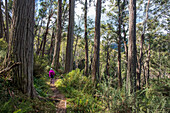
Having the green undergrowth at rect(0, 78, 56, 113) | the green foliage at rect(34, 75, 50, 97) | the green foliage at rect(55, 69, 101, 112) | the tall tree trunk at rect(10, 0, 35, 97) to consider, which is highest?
the tall tree trunk at rect(10, 0, 35, 97)

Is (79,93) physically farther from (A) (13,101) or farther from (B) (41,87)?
(A) (13,101)

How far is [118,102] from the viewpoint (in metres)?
3.45

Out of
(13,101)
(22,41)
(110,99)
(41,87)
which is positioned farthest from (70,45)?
(13,101)

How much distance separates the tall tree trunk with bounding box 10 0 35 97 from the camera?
3087mm

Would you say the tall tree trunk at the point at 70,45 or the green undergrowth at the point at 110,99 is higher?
the tall tree trunk at the point at 70,45

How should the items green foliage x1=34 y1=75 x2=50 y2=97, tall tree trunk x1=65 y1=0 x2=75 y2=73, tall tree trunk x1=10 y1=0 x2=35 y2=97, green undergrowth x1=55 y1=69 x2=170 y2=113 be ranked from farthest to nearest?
1. tall tree trunk x1=65 y1=0 x2=75 y2=73
2. green foliage x1=34 y1=75 x2=50 y2=97
3. green undergrowth x1=55 y1=69 x2=170 y2=113
4. tall tree trunk x1=10 y1=0 x2=35 y2=97

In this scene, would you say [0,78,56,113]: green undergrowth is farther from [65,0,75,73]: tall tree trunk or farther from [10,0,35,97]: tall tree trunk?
[65,0,75,73]: tall tree trunk

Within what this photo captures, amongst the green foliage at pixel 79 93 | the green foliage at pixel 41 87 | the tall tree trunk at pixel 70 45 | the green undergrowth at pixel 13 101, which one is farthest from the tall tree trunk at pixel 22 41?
the tall tree trunk at pixel 70 45

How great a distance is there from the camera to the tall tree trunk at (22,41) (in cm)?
309

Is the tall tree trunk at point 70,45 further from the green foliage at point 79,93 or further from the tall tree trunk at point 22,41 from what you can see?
the tall tree trunk at point 22,41

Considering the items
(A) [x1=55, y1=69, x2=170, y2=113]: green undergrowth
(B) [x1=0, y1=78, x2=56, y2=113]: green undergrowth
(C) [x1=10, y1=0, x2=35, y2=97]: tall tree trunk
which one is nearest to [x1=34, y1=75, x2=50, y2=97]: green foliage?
(A) [x1=55, y1=69, x2=170, y2=113]: green undergrowth

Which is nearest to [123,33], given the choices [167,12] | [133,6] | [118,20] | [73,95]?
[118,20]

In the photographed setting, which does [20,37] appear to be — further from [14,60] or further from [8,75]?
[8,75]

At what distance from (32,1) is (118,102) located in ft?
13.0
